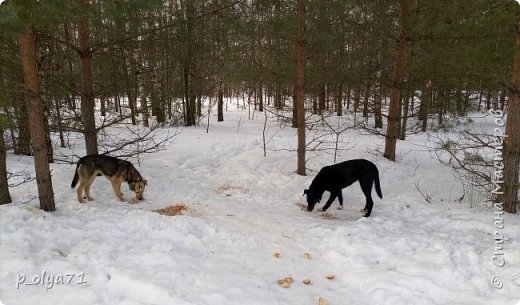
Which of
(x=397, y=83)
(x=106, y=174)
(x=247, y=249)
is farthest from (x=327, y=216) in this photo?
(x=397, y=83)

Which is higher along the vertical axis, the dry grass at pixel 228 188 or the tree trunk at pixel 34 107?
the tree trunk at pixel 34 107

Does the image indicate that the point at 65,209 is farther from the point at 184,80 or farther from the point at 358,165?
the point at 184,80

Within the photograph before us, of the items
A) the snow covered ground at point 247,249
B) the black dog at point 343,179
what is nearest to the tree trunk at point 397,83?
the snow covered ground at point 247,249

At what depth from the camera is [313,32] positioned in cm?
1014

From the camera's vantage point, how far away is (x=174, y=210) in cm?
769

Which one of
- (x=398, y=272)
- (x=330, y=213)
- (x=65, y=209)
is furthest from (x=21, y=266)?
→ (x=330, y=213)

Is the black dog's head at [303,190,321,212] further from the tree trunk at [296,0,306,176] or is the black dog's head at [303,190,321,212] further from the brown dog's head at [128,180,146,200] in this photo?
the brown dog's head at [128,180,146,200]

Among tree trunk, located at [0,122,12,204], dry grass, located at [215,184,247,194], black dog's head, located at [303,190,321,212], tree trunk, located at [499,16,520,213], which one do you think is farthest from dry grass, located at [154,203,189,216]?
tree trunk, located at [499,16,520,213]

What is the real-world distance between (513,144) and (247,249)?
17.7ft

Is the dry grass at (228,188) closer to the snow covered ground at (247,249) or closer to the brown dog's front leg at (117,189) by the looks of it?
the snow covered ground at (247,249)

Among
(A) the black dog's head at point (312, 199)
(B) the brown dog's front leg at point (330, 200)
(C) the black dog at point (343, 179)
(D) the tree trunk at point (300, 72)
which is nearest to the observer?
(C) the black dog at point (343, 179)

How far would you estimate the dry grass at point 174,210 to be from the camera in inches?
293

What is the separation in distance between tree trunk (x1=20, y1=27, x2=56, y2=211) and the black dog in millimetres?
5654

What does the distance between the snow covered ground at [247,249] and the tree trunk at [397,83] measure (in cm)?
272
